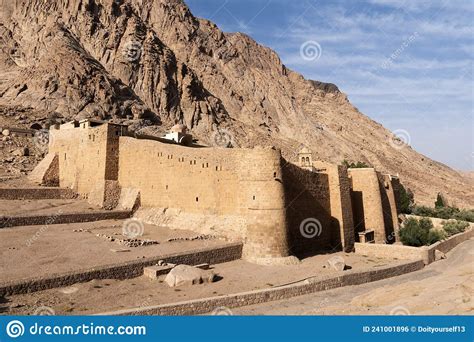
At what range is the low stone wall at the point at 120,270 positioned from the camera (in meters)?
11.9

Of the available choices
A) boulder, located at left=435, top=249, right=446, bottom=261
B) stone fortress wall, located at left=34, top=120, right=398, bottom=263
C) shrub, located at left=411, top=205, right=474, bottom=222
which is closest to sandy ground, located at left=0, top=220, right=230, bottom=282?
stone fortress wall, located at left=34, top=120, right=398, bottom=263

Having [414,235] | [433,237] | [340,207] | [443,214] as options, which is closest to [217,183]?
[340,207]

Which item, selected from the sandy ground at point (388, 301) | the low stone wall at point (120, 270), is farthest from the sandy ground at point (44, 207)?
the sandy ground at point (388, 301)

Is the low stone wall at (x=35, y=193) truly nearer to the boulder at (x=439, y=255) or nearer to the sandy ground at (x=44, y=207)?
the sandy ground at (x=44, y=207)

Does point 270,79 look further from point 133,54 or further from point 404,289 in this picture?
point 404,289

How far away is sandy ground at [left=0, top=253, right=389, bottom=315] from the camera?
11.3 meters

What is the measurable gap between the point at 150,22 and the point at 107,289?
240 feet

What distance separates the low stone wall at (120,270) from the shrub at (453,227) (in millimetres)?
18071

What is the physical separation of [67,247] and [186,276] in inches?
227

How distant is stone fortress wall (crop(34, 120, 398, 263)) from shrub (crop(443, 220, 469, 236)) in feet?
14.1

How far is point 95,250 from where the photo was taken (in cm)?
1620

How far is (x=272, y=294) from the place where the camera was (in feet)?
42.9

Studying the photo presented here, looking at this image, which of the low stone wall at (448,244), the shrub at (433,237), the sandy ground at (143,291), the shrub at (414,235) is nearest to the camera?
the sandy ground at (143,291)

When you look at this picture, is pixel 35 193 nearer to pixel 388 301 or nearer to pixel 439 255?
pixel 388 301
